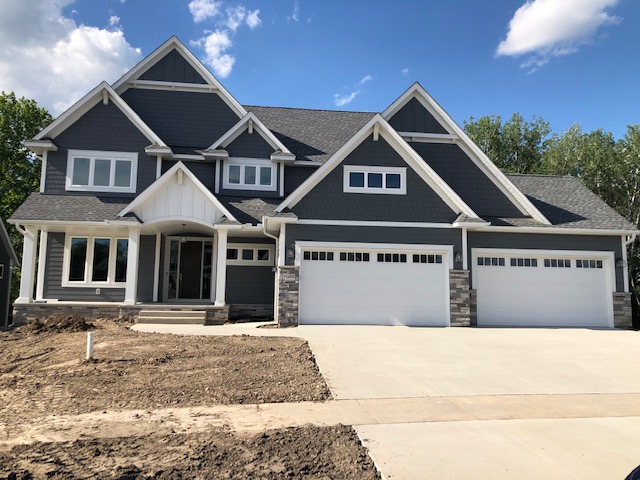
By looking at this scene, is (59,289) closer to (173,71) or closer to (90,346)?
(90,346)

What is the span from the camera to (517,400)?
19.7 feet

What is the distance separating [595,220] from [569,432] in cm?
1269

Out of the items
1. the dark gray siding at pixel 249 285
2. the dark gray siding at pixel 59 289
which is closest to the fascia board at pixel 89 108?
the dark gray siding at pixel 59 289

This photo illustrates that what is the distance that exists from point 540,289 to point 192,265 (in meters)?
12.4

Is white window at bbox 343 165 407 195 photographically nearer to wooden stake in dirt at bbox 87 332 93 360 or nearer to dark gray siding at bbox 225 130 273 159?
dark gray siding at bbox 225 130 273 159

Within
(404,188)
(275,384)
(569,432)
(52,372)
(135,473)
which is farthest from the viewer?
(404,188)

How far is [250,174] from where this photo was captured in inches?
647

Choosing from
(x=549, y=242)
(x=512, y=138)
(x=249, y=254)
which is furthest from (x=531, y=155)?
(x=249, y=254)

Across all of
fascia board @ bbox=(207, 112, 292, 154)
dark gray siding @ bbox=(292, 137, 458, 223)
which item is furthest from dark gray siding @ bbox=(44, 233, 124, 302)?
dark gray siding @ bbox=(292, 137, 458, 223)

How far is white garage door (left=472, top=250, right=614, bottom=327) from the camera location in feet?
47.1

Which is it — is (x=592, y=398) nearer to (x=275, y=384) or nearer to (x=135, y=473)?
(x=275, y=384)

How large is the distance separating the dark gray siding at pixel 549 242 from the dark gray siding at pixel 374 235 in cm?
98

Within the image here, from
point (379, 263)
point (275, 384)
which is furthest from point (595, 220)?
point (275, 384)

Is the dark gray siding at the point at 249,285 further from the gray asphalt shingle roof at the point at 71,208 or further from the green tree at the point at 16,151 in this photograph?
the green tree at the point at 16,151
